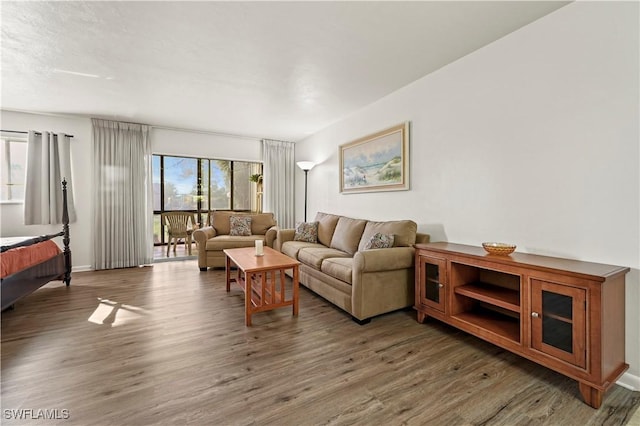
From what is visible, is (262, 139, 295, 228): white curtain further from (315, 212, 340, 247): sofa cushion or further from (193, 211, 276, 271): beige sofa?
(315, 212, 340, 247): sofa cushion

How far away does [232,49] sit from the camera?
2404 millimetres

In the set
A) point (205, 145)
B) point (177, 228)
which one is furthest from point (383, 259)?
point (177, 228)

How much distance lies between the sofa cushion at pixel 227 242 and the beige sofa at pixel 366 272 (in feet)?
4.69

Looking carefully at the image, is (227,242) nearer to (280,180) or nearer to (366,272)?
(280,180)

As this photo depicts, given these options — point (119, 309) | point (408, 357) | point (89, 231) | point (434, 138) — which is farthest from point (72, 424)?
point (89, 231)

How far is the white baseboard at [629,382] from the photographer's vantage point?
1659mm

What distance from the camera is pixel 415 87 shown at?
3.11 m

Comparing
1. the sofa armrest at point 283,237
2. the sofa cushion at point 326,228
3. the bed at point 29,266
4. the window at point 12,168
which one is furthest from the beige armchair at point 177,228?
the sofa cushion at point 326,228

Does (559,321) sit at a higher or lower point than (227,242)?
lower

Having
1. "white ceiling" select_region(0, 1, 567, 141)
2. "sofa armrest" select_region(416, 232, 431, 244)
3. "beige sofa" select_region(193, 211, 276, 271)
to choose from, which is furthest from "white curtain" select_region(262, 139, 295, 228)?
"sofa armrest" select_region(416, 232, 431, 244)

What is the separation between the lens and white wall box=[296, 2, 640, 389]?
1.69 m

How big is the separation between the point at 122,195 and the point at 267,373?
4.18m

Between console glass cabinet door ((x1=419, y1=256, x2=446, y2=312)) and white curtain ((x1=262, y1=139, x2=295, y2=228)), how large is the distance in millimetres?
3802

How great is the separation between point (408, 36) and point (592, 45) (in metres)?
1.19
